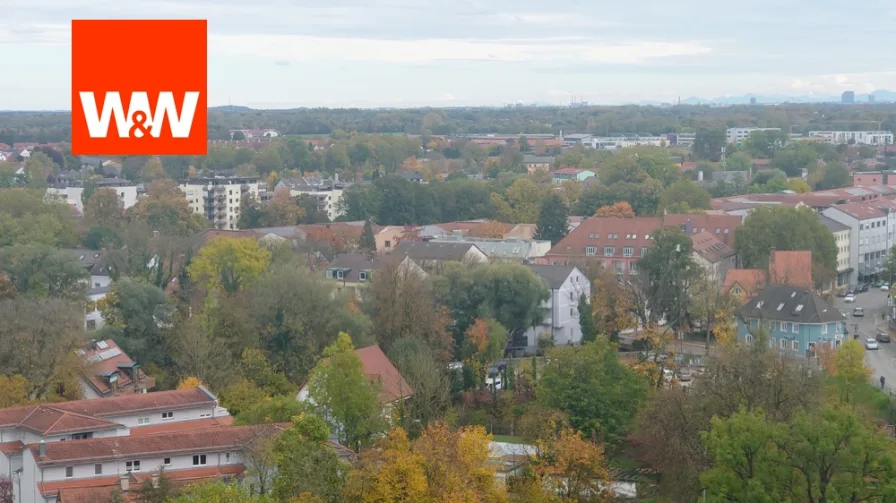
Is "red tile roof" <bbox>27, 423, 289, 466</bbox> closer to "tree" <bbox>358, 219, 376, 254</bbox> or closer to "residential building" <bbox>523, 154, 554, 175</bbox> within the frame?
"tree" <bbox>358, 219, 376, 254</bbox>

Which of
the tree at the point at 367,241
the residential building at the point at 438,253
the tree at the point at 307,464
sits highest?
the residential building at the point at 438,253

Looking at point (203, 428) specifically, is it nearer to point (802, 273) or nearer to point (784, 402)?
point (784, 402)

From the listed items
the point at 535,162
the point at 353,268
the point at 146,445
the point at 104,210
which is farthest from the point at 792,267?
the point at 535,162

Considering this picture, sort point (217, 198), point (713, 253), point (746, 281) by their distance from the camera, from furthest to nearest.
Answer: point (217, 198) → point (713, 253) → point (746, 281)

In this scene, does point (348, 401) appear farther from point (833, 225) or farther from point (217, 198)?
point (217, 198)

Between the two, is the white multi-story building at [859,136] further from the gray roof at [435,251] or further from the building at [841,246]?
the gray roof at [435,251]

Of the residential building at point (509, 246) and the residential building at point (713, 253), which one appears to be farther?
the residential building at point (509, 246)

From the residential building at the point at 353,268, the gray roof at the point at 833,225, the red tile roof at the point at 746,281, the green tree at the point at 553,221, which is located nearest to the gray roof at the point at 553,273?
the residential building at the point at 353,268

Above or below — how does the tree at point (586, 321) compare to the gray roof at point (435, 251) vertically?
below
